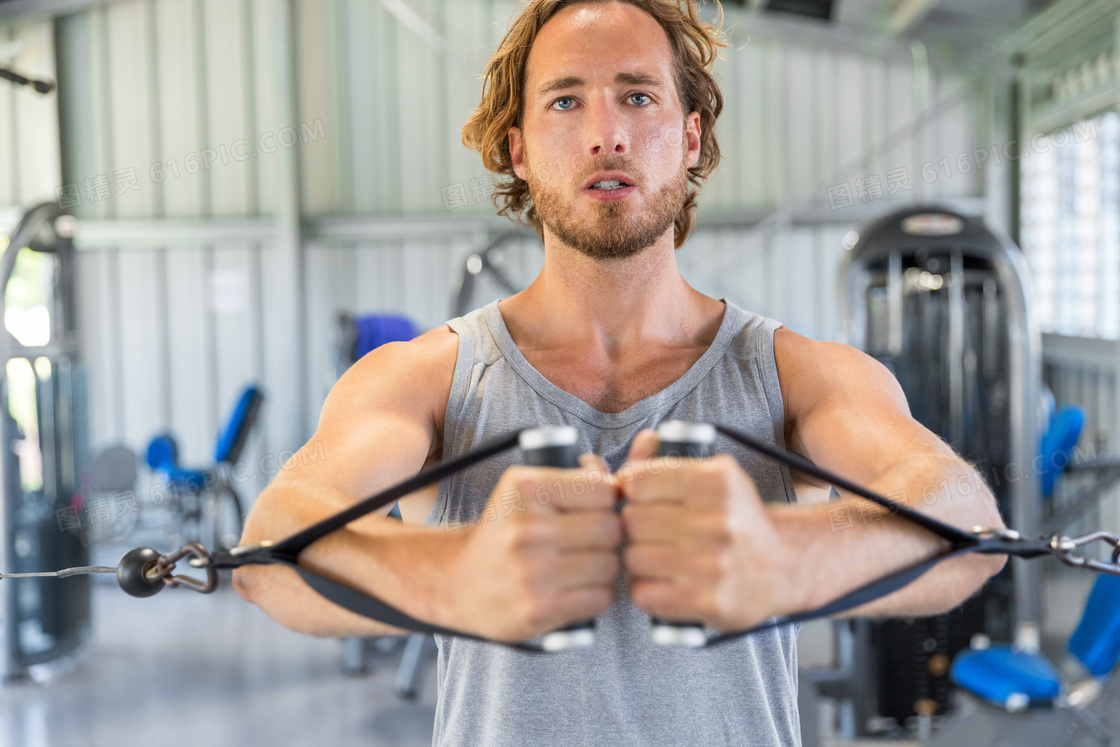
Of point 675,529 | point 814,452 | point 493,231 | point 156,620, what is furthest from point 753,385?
point 493,231

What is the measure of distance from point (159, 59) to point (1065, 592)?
337 inches

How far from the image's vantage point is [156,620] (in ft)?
17.5

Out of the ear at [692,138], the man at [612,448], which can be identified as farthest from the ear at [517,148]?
the ear at [692,138]

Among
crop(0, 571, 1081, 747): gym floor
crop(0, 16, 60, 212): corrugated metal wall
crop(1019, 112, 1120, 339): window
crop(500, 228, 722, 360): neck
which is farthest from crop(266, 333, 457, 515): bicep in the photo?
crop(0, 16, 60, 212): corrugated metal wall

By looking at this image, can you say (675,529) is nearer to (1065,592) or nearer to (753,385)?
(753,385)

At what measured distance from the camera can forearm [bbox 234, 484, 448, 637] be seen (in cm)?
73

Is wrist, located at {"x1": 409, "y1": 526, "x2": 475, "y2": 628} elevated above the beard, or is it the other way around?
the beard

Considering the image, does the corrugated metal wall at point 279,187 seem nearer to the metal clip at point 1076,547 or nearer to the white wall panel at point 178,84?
the white wall panel at point 178,84

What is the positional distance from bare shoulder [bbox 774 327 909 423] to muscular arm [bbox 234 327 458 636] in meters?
0.46

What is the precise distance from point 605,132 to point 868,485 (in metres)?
0.54

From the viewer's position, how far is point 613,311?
1232 millimetres

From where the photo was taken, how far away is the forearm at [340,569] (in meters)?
0.73

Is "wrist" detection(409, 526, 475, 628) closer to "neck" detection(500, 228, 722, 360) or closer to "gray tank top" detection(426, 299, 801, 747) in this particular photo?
"gray tank top" detection(426, 299, 801, 747)

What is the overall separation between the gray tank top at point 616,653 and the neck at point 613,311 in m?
0.06
